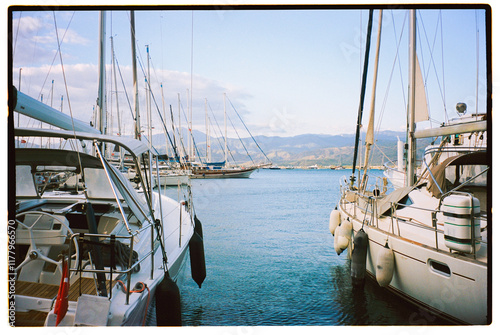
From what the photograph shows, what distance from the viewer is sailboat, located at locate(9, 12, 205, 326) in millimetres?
2682

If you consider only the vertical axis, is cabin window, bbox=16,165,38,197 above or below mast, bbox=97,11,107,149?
below

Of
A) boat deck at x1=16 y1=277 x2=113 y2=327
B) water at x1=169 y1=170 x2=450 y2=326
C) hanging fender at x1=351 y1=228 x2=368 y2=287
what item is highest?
boat deck at x1=16 y1=277 x2=113 y2=327

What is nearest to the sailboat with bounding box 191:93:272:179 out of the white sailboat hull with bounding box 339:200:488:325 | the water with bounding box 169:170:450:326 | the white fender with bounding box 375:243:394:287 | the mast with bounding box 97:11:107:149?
the water with bounding box 169:170:450:326

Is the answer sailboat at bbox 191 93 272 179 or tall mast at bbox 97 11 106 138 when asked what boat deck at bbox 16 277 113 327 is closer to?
tall mast at bbox 97 11 106 138

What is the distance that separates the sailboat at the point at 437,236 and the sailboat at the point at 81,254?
9.13 ft

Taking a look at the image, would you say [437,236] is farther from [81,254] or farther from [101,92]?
[101,92]

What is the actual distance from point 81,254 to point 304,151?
269 feet

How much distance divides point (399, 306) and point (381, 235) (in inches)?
38.4

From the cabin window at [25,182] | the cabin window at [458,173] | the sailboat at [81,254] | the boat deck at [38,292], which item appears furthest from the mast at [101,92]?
the cabin window at [458,173]

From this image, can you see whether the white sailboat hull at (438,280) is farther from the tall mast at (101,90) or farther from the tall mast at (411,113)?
the tall mast at (101,90)

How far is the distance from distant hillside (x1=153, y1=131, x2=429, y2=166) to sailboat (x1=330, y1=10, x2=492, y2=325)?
74 cm

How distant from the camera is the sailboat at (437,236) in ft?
10.9

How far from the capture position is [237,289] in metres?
6.07
